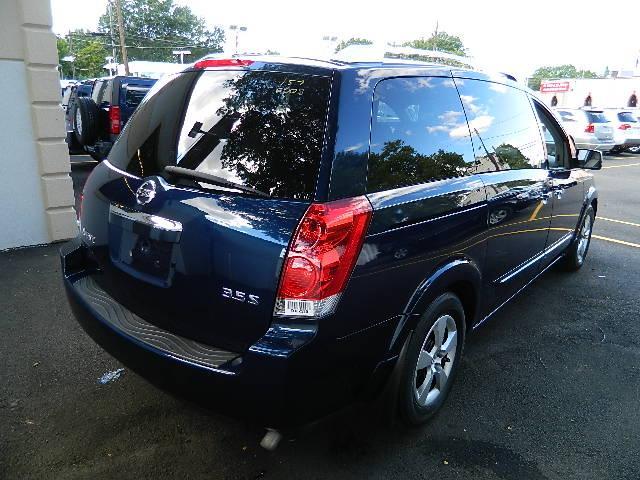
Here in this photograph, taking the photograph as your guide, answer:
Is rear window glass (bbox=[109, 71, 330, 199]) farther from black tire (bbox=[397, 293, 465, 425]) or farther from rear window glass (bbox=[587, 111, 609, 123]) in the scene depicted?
rear window glass (bbox=[587, 111, 609, 123])

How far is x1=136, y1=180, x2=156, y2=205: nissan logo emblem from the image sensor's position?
7.38 ft

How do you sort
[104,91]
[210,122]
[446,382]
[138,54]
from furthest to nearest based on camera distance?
[138,54] → [104,91] → [446,382] → [210,122]

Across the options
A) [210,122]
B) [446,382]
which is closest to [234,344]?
[210,122]

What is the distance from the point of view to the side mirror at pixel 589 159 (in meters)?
4.70

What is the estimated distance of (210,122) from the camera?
91.7 inches

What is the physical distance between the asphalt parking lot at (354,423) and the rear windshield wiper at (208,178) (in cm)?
98

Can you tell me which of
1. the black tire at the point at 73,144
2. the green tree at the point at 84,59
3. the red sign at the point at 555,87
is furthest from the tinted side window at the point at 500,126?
the green tree at the point at 84,59

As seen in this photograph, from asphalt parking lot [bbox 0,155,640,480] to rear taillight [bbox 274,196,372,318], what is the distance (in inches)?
28.2

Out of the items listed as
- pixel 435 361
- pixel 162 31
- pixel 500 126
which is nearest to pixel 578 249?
pixel 500 126

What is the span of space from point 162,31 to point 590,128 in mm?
74724

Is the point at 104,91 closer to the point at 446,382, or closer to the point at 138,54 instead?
the point at 446,382

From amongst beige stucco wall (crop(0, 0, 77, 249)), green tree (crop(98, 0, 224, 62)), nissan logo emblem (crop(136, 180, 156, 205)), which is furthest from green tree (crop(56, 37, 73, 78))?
nissan logo emblem (crop(136, 180, 156, 205))

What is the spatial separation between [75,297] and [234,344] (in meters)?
1.09

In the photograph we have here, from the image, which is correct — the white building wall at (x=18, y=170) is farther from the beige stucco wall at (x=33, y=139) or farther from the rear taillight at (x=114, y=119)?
the rear taillight at (x=114, y=119)
